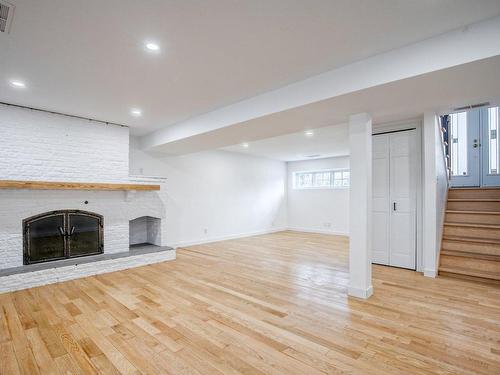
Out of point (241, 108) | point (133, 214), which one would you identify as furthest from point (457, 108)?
point (133, 214)

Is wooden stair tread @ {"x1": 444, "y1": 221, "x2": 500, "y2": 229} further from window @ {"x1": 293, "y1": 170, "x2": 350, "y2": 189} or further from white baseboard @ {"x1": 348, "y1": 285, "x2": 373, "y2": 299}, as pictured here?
window @ {"x1": 293, "y1": 170, "x2": 350, "y2": 189}

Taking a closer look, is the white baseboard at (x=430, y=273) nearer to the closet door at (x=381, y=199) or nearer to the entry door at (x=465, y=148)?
the closet door at (x=381, y=199)

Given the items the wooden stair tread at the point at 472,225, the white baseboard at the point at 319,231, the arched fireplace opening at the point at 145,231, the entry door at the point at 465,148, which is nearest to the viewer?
the wooden stair tread at the point at 472,225

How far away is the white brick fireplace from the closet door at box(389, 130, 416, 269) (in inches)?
183

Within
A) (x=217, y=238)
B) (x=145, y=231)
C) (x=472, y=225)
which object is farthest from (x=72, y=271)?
(x=472, y=225)

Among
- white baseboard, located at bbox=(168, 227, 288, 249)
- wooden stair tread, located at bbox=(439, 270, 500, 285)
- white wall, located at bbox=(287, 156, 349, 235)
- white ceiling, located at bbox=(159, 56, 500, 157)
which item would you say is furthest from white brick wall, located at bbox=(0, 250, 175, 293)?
white wall, located at bbox=(287, 156, 349, 235)

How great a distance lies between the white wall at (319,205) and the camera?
324 inches

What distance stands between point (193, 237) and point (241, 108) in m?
4.19

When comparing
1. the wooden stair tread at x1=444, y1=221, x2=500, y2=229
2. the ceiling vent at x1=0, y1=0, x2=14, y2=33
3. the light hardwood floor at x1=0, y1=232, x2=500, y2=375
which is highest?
the ceiling vent at x1=0, y1=0, x2=14, y2=33

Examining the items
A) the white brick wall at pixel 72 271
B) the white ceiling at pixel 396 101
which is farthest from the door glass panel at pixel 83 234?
the white ceiling at pixel 396 101

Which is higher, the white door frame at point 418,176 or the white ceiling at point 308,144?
the white ceiling at point 308,144

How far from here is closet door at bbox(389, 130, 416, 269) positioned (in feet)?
14.3

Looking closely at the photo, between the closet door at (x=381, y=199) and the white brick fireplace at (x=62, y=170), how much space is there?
4.38 metres

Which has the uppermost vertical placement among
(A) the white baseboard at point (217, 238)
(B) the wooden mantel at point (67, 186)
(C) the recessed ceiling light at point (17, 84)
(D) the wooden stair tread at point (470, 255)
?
(C) the recessed ceiling light at point (17, 84)
